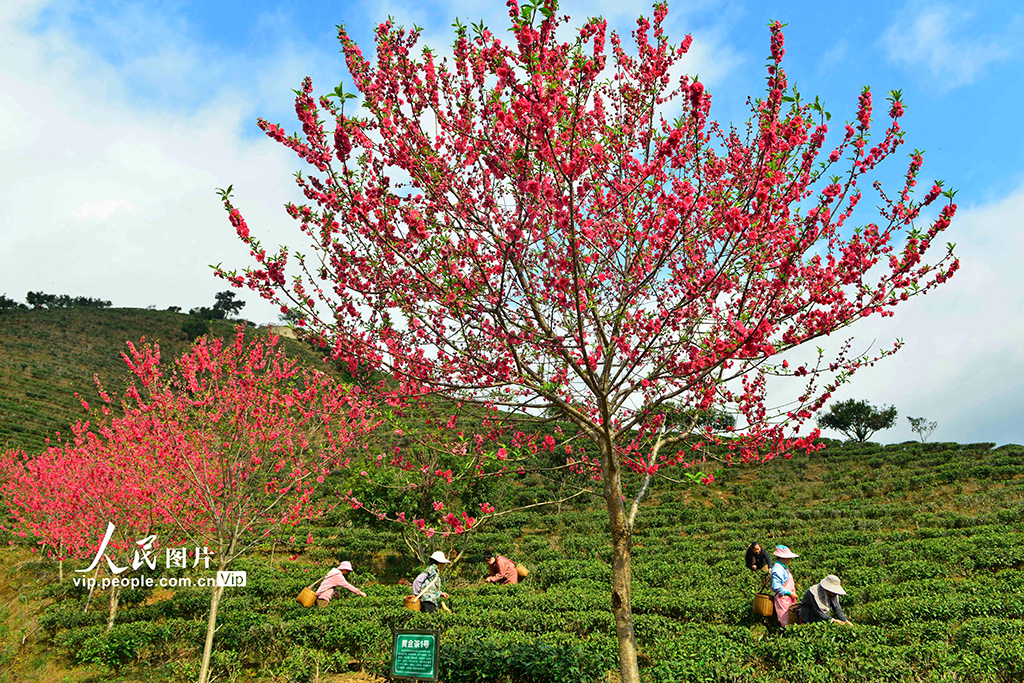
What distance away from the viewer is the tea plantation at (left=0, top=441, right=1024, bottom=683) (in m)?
6.66

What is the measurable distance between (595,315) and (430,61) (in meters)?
2.77

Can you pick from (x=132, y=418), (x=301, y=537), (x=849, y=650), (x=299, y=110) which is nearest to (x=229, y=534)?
(x=132, y=418)

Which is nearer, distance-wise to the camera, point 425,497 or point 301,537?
point 425,497

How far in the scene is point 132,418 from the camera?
10242 mm

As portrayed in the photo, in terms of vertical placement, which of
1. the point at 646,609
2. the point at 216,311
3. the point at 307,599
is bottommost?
the point at 646,609

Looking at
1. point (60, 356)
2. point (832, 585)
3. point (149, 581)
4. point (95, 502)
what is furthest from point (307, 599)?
point (60, 356)

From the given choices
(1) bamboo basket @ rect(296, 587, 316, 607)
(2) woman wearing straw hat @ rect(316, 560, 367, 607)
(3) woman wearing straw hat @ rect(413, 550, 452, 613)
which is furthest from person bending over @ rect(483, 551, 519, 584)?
(1) bamboo basket @ rect(296, 587, 316, 607)

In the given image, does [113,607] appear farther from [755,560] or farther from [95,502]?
[755,560]

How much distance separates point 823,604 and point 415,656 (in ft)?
21.6

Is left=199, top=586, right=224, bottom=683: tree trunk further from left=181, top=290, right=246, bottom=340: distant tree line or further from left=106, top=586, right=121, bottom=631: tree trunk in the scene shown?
left=181, top=290, right=246, bottom=340: distant tree line

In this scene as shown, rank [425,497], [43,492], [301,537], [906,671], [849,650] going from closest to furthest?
[906,671] < [849,650] < [43,492] < [425,497] < [301,537]

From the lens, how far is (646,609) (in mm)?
10453

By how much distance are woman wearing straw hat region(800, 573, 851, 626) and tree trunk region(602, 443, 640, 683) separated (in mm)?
4948

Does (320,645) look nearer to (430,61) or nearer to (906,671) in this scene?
(906,671)
